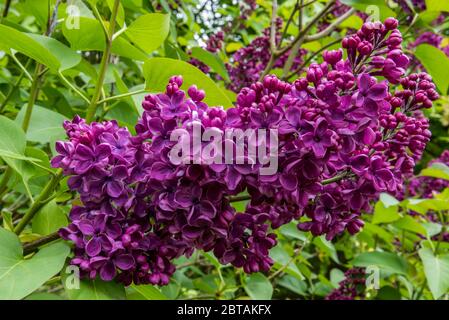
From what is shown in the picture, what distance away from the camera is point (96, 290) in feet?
3.20

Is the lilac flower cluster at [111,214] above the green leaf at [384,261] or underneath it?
above

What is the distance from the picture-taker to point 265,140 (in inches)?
34.4

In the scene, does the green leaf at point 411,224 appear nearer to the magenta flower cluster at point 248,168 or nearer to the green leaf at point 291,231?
the green leaf at point 291,231

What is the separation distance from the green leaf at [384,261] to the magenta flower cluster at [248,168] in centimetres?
102

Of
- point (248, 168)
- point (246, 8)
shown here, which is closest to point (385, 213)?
point (248, 168)

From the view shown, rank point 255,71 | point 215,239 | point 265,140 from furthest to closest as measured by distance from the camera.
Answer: point 255,71, point 215,239, point 265,140

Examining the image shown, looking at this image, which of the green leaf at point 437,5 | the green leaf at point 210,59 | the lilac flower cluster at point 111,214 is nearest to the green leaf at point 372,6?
the green leaf at point 437,5

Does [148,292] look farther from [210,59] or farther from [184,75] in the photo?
[210,59]

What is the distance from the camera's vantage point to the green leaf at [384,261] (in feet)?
6.52

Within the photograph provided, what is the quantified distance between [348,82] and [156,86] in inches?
17.8

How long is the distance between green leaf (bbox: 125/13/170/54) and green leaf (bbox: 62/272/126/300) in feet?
1.93

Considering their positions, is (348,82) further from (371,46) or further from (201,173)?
(201,173)

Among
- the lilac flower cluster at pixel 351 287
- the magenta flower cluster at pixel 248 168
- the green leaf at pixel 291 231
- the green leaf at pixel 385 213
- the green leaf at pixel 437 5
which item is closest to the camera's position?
the magenta flower cluster at pixel 248 168
